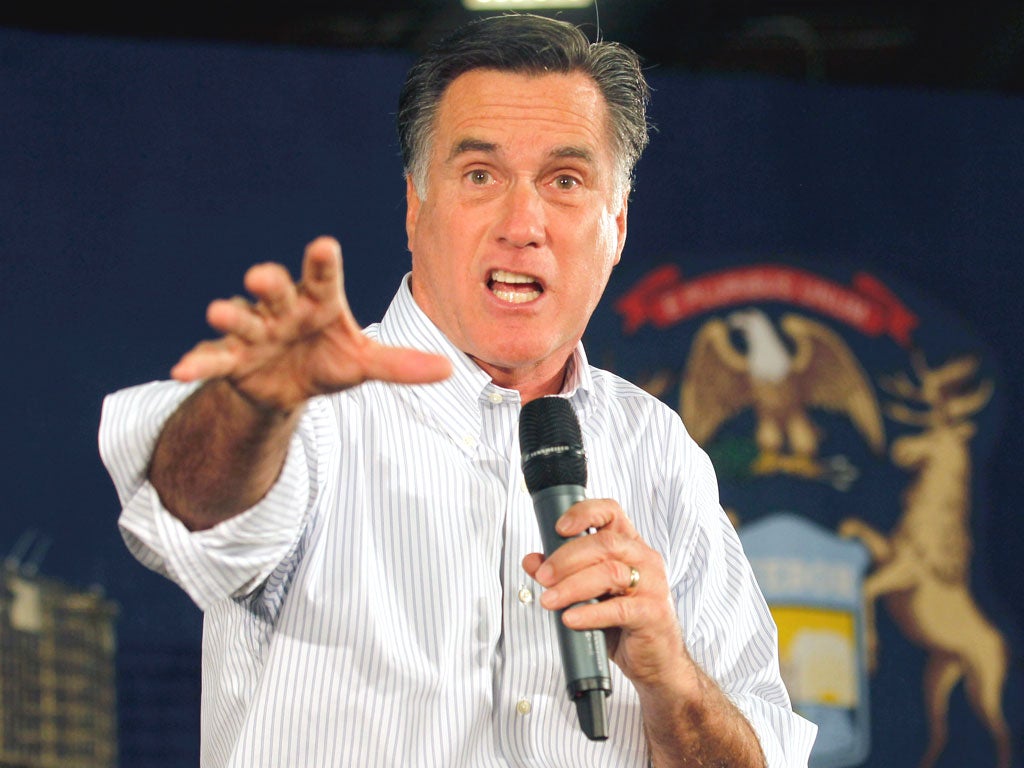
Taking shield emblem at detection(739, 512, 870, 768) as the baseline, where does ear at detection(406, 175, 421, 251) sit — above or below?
above

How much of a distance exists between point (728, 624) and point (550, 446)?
0.52 meters

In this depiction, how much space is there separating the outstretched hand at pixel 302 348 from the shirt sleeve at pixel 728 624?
Result: 700 mm

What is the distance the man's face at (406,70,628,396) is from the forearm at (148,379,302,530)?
541mm

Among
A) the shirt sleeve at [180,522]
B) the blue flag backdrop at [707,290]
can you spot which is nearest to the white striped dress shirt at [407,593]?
the shirt sleeve at [180,522]

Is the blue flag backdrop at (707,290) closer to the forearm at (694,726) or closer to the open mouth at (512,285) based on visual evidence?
the open mouth at (512,285)

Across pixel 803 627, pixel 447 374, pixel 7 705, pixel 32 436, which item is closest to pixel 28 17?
pixel 32 436

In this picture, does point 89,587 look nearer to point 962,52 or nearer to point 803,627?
point 803,627

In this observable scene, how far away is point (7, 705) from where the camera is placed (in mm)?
3104

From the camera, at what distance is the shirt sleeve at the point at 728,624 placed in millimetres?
1742

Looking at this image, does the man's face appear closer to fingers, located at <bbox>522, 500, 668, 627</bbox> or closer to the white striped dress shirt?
the white striped dress shirt

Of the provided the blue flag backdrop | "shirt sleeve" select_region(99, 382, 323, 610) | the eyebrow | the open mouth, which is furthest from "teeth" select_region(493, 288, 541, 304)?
the blue flag backdrop

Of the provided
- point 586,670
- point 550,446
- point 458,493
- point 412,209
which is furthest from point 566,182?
point 586,670

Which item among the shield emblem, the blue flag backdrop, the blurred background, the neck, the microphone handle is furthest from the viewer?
the blurred background

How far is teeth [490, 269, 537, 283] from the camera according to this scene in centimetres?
183
